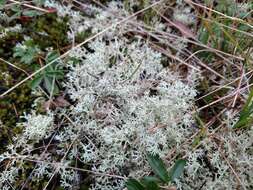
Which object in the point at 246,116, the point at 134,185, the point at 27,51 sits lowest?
the point at 134,185

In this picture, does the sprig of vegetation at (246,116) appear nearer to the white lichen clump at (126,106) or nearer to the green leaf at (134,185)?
the white lichen clump at (126,106)

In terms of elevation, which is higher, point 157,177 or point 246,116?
point 246,116

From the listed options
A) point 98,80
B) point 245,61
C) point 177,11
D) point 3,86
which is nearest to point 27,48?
point 3,86

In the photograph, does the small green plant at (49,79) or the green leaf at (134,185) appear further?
the small green plant at (49,79)

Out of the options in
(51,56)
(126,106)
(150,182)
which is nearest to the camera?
(150,182)

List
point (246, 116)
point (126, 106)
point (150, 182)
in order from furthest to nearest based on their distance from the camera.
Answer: point (126, 106), point (246, 116), point (150, 182)

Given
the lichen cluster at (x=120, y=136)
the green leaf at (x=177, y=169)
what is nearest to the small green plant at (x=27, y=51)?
the lichen cluster at (x=120, y=136)

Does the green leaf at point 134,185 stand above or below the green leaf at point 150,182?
below

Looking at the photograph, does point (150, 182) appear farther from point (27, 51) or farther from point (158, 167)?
point (27, 51)

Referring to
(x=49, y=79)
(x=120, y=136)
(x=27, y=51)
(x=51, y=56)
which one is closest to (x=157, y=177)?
(x=120, y=136)
